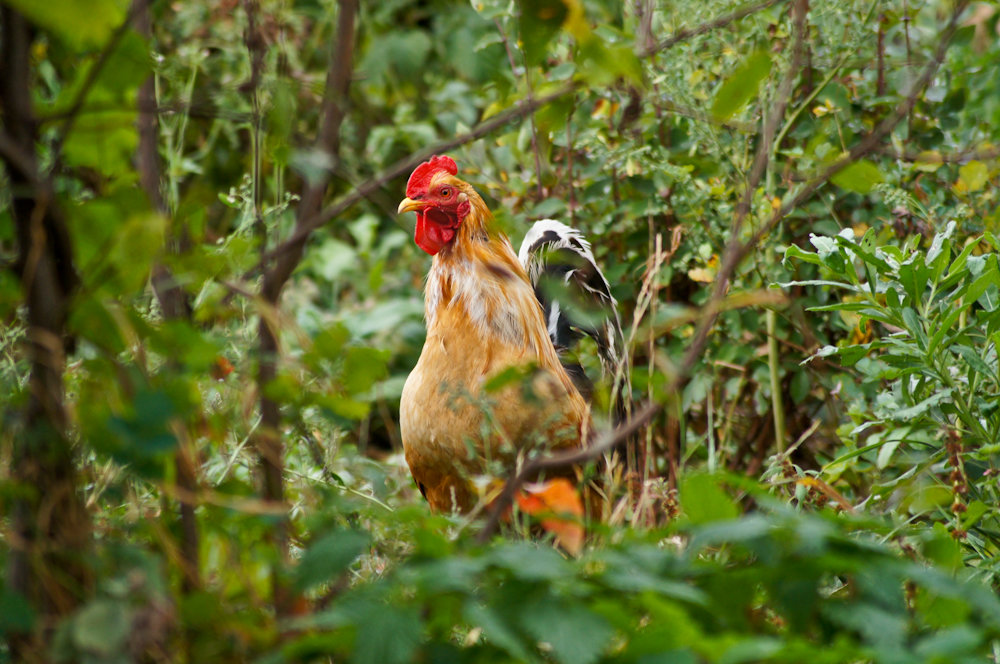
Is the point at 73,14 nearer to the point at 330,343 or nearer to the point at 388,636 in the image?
the point at 330,343

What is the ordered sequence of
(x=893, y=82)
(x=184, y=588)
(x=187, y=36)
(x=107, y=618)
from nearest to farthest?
(x=107, y=618) < (x=184, y=588) < (x=893, y=82) < (x=187, y=36)

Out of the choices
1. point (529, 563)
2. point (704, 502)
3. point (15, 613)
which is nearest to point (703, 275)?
point (704, 502)

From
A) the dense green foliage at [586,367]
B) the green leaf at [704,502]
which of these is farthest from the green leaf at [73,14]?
the green leaf at [704,502]

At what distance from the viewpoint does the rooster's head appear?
9.25ft

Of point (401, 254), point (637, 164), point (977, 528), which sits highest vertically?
point (637, 164)

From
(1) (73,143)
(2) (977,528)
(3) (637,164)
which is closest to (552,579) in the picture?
(1) (73,143)

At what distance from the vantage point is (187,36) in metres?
4.77

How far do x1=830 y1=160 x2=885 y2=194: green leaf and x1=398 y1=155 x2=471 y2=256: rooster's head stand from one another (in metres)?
1.68

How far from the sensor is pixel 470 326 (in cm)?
272

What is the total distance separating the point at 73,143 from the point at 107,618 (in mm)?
570

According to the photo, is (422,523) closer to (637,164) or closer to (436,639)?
(436,639)

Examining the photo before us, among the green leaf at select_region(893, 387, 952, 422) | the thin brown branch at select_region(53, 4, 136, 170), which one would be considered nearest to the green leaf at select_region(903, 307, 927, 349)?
the green leaf at select_region(893, 387, 952, 422)

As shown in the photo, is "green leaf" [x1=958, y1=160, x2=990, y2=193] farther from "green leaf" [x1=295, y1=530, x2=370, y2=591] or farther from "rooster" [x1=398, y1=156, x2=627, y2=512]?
"green leaf" [x1=295, y1=530, x2=370, y2=591]

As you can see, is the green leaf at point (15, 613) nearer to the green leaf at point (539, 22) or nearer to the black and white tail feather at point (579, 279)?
the green leaf at point (539, 22)
